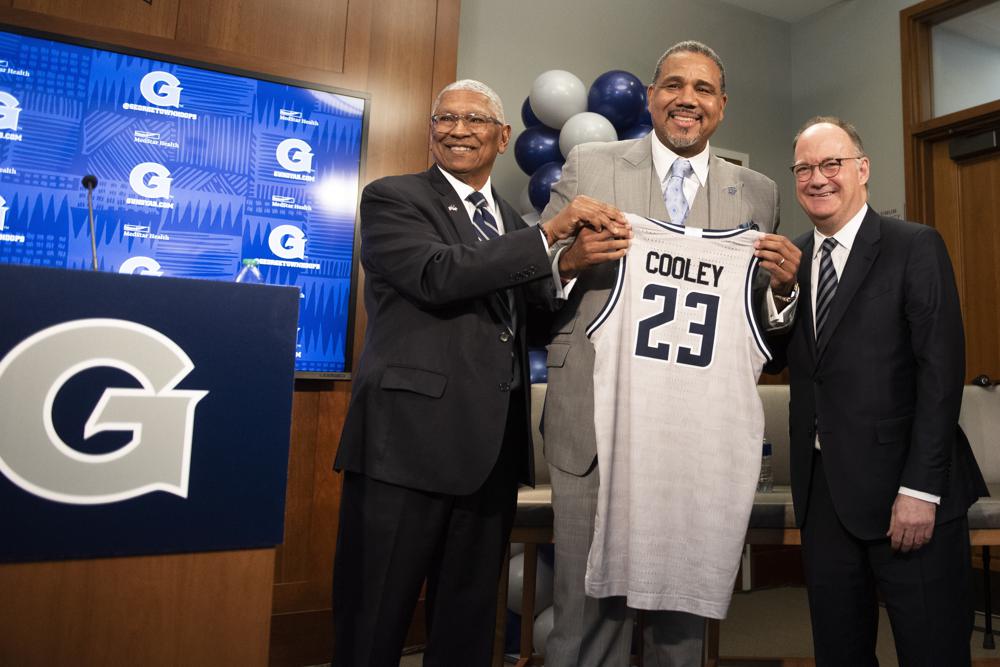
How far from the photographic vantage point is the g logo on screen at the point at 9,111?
2543mm

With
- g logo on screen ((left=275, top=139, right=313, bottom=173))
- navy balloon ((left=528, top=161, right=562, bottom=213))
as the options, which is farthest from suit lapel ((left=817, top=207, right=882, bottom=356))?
g logo on screen ((left=275, top=139, right=313, bottom=173))

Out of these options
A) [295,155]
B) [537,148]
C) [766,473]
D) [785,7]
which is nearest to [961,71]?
[785,7]

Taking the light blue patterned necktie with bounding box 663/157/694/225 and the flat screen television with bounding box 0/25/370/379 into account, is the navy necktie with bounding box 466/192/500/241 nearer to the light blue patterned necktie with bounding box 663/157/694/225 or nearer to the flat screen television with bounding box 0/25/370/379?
the light blue patterned necktie with bounding box 663/157/694/225

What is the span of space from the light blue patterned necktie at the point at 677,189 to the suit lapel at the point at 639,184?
29mm

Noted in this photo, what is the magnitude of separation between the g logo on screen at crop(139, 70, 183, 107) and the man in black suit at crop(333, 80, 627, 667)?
5.19ft

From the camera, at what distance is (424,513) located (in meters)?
1.53

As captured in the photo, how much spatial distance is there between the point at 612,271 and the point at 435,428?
54 centimetres

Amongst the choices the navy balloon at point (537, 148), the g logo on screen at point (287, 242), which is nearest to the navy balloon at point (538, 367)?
the navy balloon at point (537, 148)

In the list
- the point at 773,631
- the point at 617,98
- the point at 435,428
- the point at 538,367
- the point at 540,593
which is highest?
the point at 617,98

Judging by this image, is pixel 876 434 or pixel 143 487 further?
pixel 876 434

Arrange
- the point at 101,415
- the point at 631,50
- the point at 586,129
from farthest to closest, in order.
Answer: the point at 631,50
the point at 586,129
the point at 101,415

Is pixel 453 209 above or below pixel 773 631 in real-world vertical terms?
above

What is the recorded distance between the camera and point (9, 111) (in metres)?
2.55

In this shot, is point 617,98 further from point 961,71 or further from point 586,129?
point 961,71
